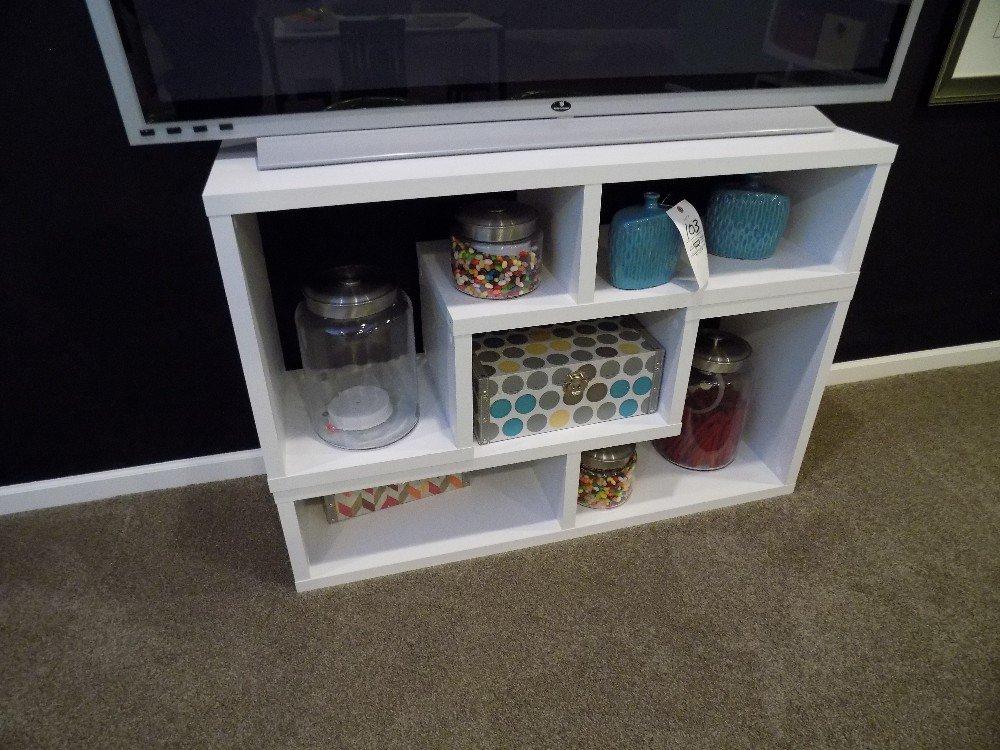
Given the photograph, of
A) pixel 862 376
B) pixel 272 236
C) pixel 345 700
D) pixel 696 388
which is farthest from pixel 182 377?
pixel 862 376

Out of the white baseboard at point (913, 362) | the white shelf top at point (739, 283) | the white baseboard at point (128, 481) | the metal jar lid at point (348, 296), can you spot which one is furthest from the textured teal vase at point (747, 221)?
the white baseboard at point (128, 481)

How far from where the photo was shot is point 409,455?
1150 mm

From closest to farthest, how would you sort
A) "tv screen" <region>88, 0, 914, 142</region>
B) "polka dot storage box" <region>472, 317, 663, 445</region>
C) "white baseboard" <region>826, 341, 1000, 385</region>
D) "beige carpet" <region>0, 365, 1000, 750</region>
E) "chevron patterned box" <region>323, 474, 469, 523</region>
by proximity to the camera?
"tv screen" <region>88, 0, 914, 142</region>, "beige carpet" <region>0, 365, 1000, 750</region>, "polka dot storage box" <region>472, 317, 663, 445</region>, "chevron patterned box" <region>323, 474, 469, 523</region>, "white baseboard" <region>826, 341, 1000, 385</region>

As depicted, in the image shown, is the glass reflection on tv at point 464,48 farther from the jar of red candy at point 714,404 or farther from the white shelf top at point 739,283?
the jar of red candy at point 714,404

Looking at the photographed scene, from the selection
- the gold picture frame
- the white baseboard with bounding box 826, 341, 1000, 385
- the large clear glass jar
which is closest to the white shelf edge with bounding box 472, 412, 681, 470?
the large clear glass jar

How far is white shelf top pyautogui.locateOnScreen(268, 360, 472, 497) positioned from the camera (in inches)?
44.1

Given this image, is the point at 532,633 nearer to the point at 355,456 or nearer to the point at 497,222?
the point at 355,456

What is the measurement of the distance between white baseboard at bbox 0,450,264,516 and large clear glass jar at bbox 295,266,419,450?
32 cm

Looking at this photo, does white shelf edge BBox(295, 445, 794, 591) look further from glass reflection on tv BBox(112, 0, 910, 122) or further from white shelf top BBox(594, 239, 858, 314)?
glass reflection on tv BBox(112, 0, 910, 122)

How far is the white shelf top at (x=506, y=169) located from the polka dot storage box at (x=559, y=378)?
326 mm

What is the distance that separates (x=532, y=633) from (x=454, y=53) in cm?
91

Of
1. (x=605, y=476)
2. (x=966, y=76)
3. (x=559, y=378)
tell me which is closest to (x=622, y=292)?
(x=559, y=378)

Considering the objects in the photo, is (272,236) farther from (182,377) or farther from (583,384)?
A: (583,384)

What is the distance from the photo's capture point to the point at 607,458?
1.34 m
